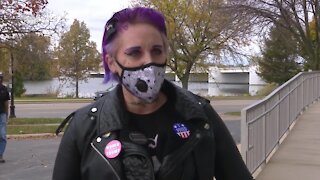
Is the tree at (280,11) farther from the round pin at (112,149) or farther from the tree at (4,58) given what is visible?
the round pin at (112,149)

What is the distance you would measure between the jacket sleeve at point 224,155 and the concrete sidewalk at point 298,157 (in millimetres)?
4742

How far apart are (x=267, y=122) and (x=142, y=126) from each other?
6.03 m

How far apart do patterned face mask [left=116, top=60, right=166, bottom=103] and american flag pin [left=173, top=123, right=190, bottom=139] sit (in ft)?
0.51

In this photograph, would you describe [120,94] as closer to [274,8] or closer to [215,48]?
[274,8]

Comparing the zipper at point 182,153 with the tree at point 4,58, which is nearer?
the zipper at point 182,153

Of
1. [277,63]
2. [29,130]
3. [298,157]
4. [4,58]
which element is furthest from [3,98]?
[277,63]

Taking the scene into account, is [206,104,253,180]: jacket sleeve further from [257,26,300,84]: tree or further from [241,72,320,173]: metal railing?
[257,26,300,84]: tree

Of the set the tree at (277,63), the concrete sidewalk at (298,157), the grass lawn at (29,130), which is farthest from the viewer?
the tree at (277,63)

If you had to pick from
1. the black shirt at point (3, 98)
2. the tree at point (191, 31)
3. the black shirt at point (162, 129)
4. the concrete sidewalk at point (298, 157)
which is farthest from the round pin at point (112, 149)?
the tree at point (191, 31)

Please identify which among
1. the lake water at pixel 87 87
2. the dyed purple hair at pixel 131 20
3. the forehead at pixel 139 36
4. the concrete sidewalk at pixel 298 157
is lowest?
the lake water at pixel 87 87

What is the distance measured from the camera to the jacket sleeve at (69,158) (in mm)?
2105

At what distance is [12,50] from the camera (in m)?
18.8

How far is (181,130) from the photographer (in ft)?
6.82

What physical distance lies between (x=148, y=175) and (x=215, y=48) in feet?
103
